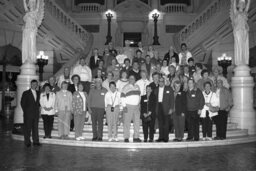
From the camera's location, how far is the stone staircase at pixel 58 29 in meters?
15.4

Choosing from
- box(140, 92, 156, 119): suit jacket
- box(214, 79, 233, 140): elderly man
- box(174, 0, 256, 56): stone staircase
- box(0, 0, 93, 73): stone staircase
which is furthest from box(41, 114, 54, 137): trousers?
box(174, 0, 256, 56): stone staircase

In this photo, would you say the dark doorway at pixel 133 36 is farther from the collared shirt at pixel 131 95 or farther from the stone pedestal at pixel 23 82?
the collared shirt at pixel 131 95

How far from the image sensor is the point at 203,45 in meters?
19.6

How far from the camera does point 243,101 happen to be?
1115 cm

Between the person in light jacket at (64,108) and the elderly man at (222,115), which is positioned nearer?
the person in light jacket at (64,108)

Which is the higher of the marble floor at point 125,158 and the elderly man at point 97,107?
the elderly man at point 97,107

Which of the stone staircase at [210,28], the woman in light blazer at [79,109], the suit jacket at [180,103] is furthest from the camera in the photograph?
the stone staircase at [210,28]

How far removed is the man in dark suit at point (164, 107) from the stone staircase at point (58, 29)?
26.4ft

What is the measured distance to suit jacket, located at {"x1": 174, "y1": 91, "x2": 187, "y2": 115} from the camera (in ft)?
28.8

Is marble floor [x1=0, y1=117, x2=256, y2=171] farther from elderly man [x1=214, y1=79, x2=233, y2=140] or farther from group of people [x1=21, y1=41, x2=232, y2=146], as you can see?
group of people [x1=21, y1=41, x2=232, y2=146]

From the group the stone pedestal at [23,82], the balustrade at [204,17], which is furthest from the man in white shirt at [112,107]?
the balustrade at [204,17]

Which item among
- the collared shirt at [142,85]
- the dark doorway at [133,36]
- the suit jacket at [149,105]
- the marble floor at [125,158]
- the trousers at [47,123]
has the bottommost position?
the marble floor at [125,158]

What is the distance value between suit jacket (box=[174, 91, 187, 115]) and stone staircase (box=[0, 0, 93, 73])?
27.3 feet

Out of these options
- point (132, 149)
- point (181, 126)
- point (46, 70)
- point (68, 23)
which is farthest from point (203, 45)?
point (132, 149)
